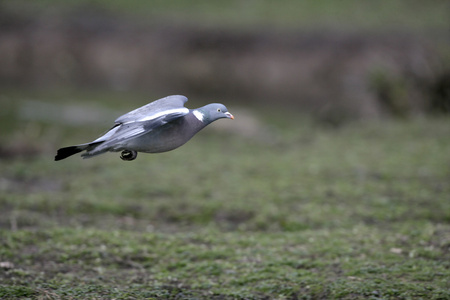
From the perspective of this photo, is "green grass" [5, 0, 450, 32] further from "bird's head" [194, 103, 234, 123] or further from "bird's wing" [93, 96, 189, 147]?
"bird's wing" [93, 96, 189, 147]

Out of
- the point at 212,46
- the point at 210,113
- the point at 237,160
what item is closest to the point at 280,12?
the point at 212,46

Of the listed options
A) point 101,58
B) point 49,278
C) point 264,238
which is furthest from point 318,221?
point 101,58

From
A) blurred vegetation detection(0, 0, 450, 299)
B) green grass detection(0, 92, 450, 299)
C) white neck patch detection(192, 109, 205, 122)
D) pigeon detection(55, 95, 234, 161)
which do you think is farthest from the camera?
blurred vegetation detection(0, 0, 450, 299)

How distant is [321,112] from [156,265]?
1039cm

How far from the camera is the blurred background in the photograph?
68.5 feet

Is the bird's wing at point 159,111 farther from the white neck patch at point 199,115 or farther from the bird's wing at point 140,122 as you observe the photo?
the white neck patch at point 199,115

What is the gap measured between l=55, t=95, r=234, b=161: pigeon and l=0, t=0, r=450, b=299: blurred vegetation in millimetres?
1368

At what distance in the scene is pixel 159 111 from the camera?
188 inches

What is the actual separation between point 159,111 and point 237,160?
6365 millimetres

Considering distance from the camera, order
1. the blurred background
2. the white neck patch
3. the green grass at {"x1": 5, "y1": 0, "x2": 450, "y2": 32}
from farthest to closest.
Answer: the green grass at {"x1": 5, "y1": 0, "x2": 450, "y2": 32}
the blurred background
the white neck patch

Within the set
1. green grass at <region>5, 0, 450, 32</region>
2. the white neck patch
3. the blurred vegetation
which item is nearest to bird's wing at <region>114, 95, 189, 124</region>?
the white neck patch

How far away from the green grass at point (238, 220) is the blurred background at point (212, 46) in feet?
26.8

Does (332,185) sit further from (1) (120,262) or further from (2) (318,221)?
(1) (120,262)

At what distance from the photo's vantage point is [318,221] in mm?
7594
